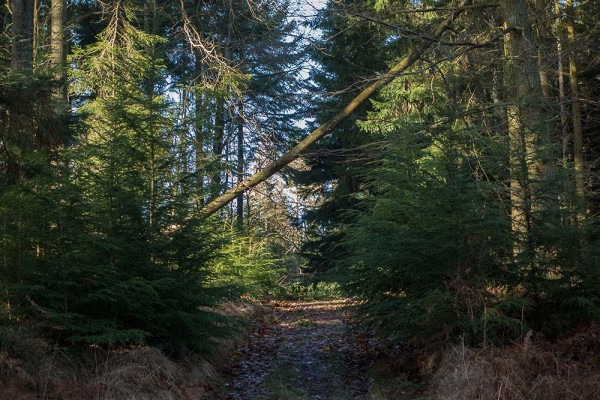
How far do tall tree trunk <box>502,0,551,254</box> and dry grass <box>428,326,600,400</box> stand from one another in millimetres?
1669

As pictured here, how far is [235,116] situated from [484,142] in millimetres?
6230

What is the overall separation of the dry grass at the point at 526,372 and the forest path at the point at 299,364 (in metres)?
1.78

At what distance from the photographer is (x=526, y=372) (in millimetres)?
6590

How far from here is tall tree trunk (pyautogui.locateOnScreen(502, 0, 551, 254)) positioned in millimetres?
8664

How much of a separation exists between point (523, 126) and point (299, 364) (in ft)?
18.6

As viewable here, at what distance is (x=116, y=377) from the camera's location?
22.4ft

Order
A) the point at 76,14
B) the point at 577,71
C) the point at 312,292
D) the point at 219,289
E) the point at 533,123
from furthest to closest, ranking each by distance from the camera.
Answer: the point at 312,292 → the point at 76,14 → the point at 577,71 → the point at 533,123 → the point at 219,289

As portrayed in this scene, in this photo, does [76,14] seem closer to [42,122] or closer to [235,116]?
[235,116]

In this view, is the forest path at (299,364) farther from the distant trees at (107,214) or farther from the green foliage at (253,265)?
the green foliage at (253,265)

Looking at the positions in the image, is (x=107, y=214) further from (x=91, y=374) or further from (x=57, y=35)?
(x=57, y=35)

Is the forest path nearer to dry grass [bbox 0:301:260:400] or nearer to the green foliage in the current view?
dry grass [bbox 0:301:260:400]

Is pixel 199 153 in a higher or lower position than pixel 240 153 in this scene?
lower

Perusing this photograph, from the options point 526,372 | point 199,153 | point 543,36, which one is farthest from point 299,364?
point 543,36

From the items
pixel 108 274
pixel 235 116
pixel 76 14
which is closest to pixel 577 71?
pixel 235 116
